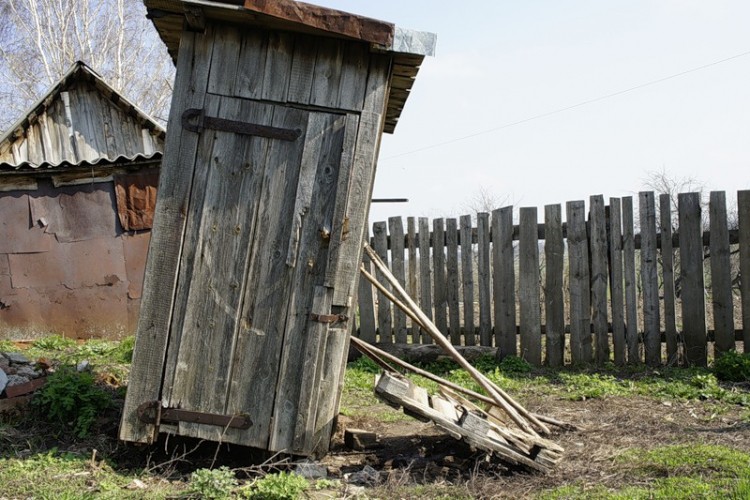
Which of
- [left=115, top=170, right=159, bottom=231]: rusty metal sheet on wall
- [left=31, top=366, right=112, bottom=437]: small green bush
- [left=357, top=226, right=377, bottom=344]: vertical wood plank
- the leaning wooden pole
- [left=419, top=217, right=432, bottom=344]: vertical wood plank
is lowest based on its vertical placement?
[left=31, top=366, right=112, bottom=437]: small green bush

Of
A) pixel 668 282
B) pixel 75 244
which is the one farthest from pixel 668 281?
pixel 75 244

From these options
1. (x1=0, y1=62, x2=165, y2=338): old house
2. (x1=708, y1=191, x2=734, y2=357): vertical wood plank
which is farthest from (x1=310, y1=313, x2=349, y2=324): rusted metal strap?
(x1=0, y1=62, x2=165, y2=338): old house

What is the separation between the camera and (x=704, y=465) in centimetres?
448

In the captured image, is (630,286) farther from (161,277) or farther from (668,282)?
(161,277)

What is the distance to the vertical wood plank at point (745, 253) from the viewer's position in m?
7.65

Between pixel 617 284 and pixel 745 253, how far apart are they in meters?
1.43

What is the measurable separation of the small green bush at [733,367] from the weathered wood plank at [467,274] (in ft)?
9.62

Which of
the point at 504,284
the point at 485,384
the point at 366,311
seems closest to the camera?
the point at 485,384

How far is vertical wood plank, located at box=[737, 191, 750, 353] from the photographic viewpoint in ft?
25.1

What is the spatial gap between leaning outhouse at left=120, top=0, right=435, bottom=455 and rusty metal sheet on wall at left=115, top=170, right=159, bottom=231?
6.00m

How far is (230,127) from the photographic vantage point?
4.77m

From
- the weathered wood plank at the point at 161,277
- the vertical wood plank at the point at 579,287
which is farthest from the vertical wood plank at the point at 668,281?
the weathered wood plank at the point at 161,277

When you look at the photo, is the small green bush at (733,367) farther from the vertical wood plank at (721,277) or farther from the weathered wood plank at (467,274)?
the weathered wood plank at (467,274)

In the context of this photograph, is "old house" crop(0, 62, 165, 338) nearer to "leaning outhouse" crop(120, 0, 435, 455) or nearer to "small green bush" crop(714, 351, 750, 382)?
"leaning outhouse" crop(120, 0, 435, 455)
